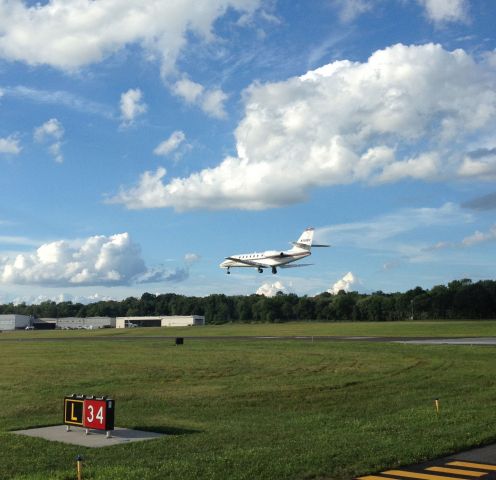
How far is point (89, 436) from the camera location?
18578 millimetres

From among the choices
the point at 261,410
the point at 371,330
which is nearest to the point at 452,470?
the point at 261,410

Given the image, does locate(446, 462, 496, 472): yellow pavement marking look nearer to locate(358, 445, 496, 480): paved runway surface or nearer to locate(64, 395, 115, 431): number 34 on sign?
locate(358, 445, 496, 480): paved runway surface

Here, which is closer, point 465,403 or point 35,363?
point 465,403

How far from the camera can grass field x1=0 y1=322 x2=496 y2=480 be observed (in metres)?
14.8

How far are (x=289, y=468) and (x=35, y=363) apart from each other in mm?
36408

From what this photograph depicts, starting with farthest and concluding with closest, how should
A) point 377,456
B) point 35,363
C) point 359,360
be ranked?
1. point 35,363
2. point 359,360
3. point 377,456

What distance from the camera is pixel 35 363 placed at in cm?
4656

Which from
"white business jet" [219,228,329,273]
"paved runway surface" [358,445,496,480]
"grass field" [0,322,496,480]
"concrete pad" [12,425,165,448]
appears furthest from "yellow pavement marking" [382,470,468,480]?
"white business jet" [219,228,329,273]

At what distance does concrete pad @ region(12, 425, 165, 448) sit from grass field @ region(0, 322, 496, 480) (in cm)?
57

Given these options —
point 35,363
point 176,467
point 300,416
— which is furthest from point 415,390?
point 35,363

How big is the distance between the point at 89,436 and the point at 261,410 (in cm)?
786

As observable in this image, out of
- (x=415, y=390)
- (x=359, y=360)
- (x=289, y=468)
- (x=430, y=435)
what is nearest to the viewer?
(x=289, y=468)

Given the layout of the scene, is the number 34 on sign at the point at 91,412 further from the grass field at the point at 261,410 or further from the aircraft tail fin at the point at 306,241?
the aircraft tail fin at the point at 306,241

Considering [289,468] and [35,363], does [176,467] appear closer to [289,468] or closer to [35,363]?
[289,468]
